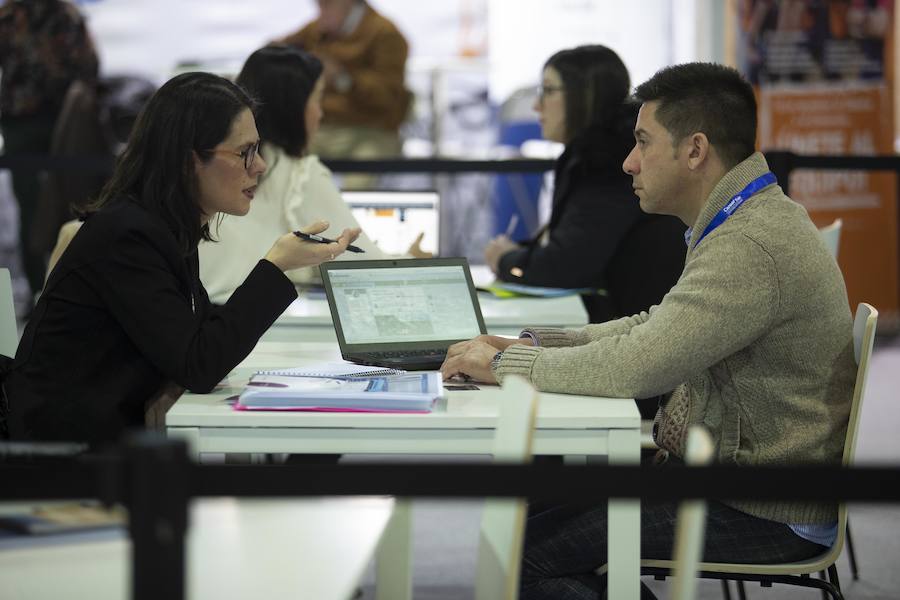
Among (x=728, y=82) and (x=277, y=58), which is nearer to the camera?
(x=728, y=82)

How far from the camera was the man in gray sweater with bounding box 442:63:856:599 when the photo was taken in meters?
1.97

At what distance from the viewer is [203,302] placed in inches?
97.0

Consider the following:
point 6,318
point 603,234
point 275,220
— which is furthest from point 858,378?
point 275,220

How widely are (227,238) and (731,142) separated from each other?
150cm

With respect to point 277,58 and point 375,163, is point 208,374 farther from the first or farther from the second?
point 375,163

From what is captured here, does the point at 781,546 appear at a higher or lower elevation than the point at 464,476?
lower

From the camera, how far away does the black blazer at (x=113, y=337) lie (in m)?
2.10

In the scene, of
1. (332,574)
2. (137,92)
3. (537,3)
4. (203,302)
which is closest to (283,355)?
(203,302)

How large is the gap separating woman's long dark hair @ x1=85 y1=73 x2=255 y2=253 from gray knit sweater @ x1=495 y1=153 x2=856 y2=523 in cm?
70

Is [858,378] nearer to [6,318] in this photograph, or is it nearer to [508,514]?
[508,514]

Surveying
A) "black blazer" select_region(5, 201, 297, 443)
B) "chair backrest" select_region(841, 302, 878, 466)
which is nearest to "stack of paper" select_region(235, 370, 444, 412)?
"black blazer" select_region(5, 201, 297, 443)

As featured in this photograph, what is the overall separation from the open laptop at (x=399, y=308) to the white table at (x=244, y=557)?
0.83 metres

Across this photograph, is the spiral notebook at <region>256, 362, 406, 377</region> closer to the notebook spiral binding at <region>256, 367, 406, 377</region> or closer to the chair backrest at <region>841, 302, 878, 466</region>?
the notebook spiral binding at <region>256, 367, 406, 377</region>

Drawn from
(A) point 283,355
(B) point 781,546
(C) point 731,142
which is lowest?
(B) point 781,546
